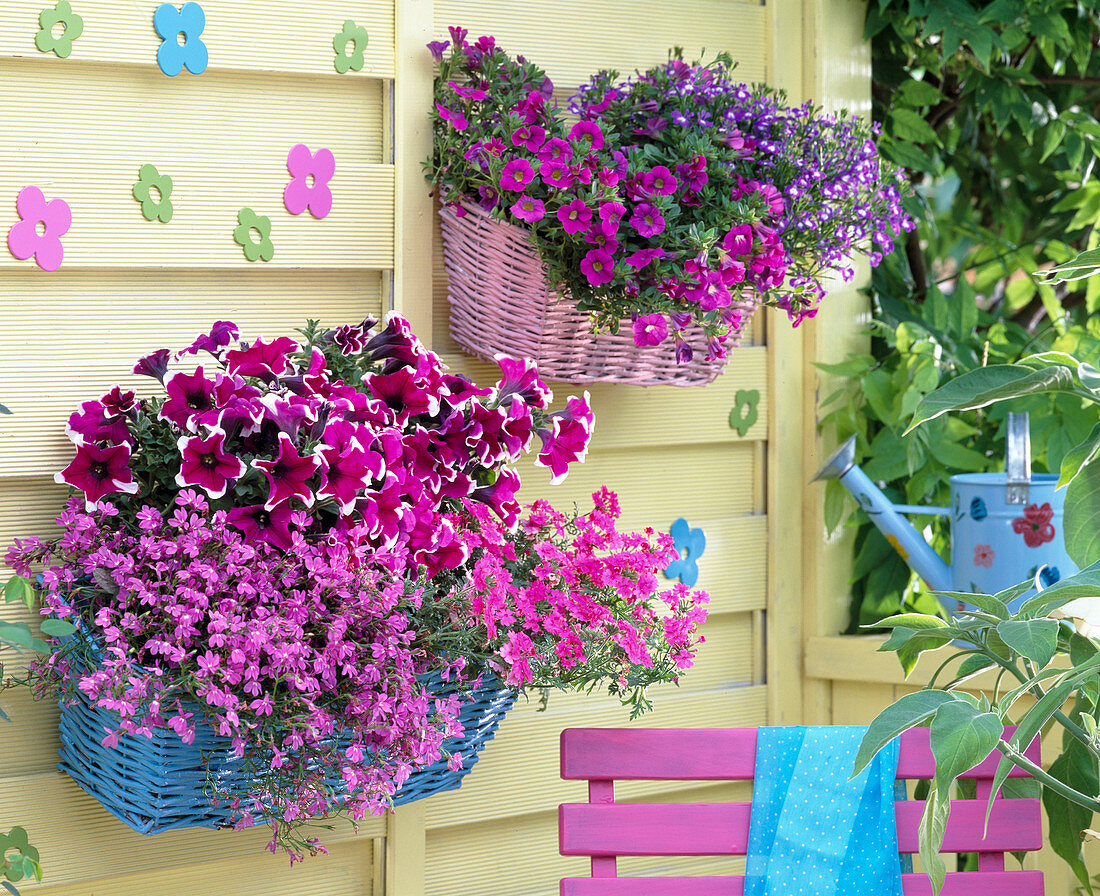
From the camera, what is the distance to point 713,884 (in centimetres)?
116

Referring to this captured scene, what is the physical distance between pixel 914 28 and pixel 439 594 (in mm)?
1095

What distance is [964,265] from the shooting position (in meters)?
1.89

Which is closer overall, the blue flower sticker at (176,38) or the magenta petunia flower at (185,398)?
the magenta petunia flower at (185,398)

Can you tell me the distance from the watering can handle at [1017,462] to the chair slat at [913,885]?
0.48m

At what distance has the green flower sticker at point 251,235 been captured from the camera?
4.29ft

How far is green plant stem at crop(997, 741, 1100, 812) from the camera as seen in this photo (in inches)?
31.3

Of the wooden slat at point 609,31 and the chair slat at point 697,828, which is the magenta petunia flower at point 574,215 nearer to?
the wooden slat at point 609,31

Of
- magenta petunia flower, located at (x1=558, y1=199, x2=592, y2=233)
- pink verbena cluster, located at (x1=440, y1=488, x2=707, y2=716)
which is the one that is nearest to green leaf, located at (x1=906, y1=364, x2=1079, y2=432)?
pink verbena cluster, located at (x1=440, y1=488, x2=707, y2=716)

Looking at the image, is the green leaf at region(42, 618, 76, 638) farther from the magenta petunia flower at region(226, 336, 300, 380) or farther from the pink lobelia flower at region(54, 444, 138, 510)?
the magenta petunia flower at region(226, 336, 300, 380)

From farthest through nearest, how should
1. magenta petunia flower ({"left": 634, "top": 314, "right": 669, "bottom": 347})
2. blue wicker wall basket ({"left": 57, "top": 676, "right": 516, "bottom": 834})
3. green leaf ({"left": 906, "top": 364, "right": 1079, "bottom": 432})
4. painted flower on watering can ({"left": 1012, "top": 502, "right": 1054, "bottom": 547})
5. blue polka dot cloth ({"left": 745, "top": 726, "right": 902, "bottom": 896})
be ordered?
painted flower on watering can ({"left": 1012, "top": 502, "right": 1054, "bottom": 547})
magenta petunia flower ({"left": 634, "top": 314, "right": 669, "bottom": 347})
blue polka dot cloth ({"left": 745, "top": 726, "right": 902, "bottom": 896})
blue wicker wall basket ({"left": 57, "top": 676, "right": 516, "bottom": 834})
green leaf ({"left": 906, "top": 364, "right": 1079, "bottom": 432})

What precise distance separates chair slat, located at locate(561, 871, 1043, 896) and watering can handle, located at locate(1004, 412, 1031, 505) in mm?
480

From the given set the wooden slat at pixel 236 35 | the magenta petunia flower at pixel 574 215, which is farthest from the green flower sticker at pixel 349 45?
the magenta petunia flower at pixel 574 215

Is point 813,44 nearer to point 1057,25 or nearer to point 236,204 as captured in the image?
point 1057,25

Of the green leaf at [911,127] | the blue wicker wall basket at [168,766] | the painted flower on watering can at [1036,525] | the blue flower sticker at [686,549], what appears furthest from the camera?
the green leaf at [911,127]
